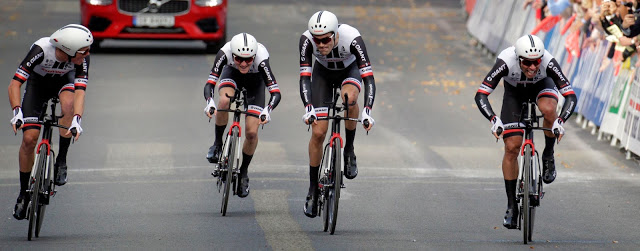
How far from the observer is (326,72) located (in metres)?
11.2

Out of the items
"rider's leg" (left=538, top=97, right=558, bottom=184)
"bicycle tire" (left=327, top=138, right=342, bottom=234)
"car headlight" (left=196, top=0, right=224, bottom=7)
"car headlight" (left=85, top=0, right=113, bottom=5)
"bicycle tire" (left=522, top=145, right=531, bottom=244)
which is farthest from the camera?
"car headlight" (left=196, top=0, right=224, bottom=7)

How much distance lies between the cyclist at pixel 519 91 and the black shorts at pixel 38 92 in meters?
3.60

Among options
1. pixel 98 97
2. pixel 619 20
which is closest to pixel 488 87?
pixel 619 20

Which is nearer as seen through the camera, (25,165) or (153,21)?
(25,165)

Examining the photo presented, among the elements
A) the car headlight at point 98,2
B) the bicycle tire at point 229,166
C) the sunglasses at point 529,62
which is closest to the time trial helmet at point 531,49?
the sunglasses at point 529,62

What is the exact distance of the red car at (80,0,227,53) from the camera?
2422 cm

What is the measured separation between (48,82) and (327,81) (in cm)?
245

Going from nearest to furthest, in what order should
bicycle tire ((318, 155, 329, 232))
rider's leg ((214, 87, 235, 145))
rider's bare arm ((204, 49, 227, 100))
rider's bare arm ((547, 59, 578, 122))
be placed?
1. rider's bare arm ((547, 59, 578, 122))
2. bicycle tire ((318, 155, 329, 232))
3. rider's bare arm ((204, 49, 227, 100))
4. rider's leg ((214, 87, 235, 145))

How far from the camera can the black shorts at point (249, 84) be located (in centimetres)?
1170

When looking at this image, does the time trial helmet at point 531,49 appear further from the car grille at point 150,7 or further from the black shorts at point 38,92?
the car grille at point 150,7

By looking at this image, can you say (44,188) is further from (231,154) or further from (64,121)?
(231,154)

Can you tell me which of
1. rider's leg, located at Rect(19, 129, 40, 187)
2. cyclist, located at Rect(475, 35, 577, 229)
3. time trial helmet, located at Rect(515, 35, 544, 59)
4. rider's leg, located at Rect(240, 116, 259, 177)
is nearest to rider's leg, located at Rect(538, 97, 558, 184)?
cyclist, located at Rect(475, 35, 577, 229)

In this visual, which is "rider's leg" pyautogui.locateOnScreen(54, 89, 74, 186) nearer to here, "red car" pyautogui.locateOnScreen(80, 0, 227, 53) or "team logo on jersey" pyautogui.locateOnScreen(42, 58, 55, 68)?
"team logo on jersey" pyautogui.locateOnScreen(42, 58, 55, 68)

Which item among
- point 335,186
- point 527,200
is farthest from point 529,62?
point 335,186
